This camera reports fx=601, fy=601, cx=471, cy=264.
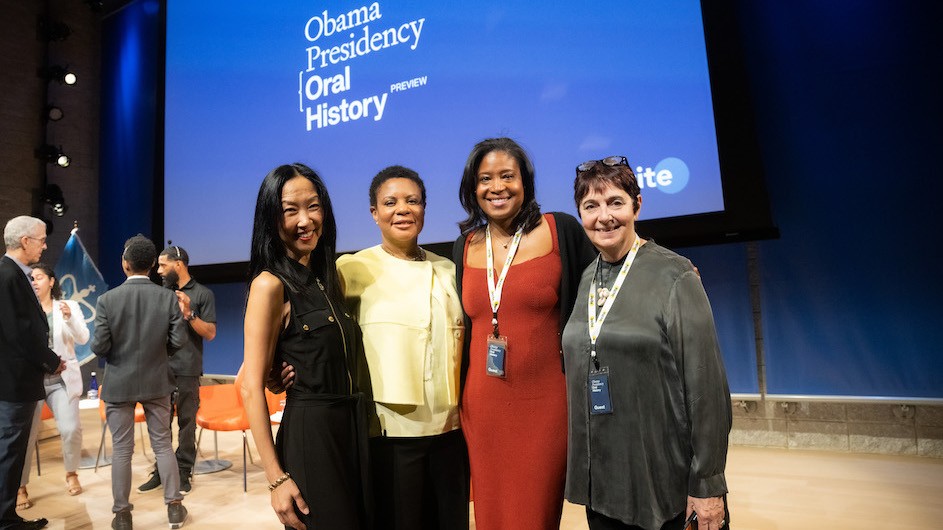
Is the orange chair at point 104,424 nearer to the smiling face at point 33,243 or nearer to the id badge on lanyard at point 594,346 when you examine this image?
the smiling face at point 33,243

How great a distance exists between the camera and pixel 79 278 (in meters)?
7.28

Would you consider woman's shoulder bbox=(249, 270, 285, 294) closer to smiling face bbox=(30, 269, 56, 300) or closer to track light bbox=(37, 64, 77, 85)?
smiling face bbox=(30, 269, 56, 300)

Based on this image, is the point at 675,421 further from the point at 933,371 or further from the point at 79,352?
the point at 79,352

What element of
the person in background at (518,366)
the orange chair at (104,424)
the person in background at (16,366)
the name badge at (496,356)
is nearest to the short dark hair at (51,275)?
the orange chair at (104,424)

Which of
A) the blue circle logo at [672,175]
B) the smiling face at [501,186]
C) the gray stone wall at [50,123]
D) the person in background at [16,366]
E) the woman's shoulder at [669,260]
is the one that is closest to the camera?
the woman's shoulder at [669,260]

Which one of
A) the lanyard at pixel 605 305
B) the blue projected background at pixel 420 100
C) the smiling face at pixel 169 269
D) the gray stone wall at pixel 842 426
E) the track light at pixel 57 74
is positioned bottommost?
the gray stone wall at pixel 842 426

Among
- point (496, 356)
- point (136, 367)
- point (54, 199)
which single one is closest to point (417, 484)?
point (496, 356)

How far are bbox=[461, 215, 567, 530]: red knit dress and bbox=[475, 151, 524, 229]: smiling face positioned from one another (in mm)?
206

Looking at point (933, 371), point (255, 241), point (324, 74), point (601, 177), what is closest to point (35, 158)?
point (324, 74)

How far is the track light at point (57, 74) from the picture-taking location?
8016mm

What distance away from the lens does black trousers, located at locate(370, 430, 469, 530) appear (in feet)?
5.90

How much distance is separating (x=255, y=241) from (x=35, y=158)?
8259 mm

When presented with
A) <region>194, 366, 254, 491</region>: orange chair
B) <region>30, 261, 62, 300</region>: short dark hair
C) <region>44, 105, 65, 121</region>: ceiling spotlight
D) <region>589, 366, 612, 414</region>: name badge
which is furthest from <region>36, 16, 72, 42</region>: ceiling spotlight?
<region>589, 366, 612, 414</region>: name badge

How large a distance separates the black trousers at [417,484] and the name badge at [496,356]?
270mm
